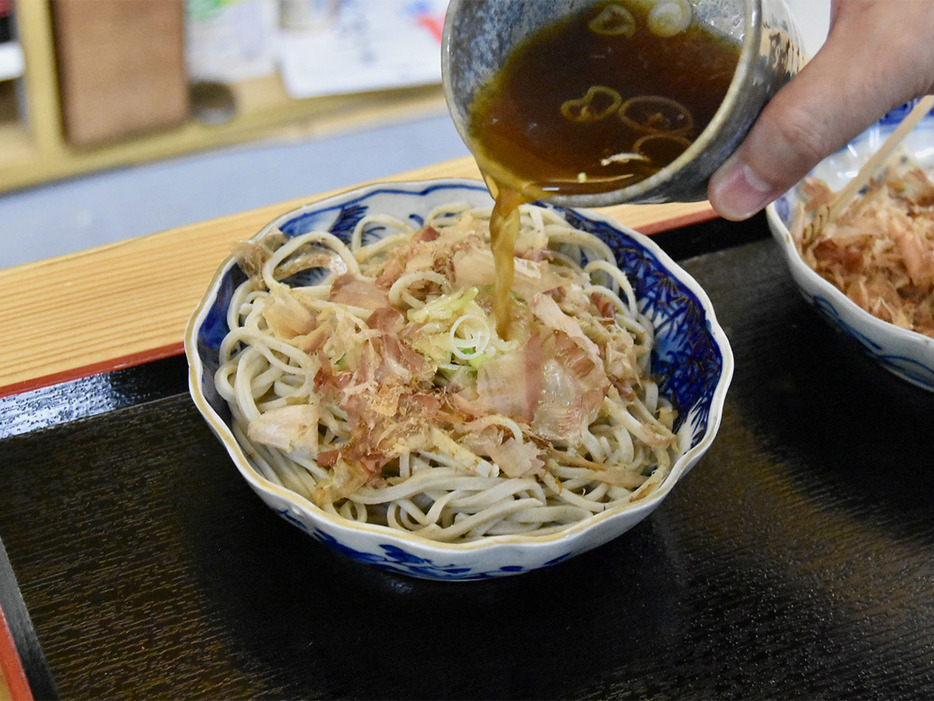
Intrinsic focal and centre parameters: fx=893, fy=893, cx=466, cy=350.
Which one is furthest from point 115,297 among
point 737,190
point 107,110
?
point 107,110

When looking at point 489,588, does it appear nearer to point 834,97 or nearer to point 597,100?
point 597,100

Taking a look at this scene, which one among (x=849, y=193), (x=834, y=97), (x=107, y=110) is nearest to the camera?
(x=834, y=97)

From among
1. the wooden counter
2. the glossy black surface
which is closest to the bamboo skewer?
the wooden counter

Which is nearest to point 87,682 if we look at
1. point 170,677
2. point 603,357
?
point 170,677

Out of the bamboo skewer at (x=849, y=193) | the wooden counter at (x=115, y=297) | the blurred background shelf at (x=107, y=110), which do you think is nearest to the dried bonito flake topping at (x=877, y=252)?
the bamboo skewer at (x=849, y=193)

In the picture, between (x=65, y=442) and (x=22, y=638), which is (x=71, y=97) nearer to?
(x=65, y=442)

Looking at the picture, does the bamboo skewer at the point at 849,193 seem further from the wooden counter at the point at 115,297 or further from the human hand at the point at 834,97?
the human hand at the point at 834,97
